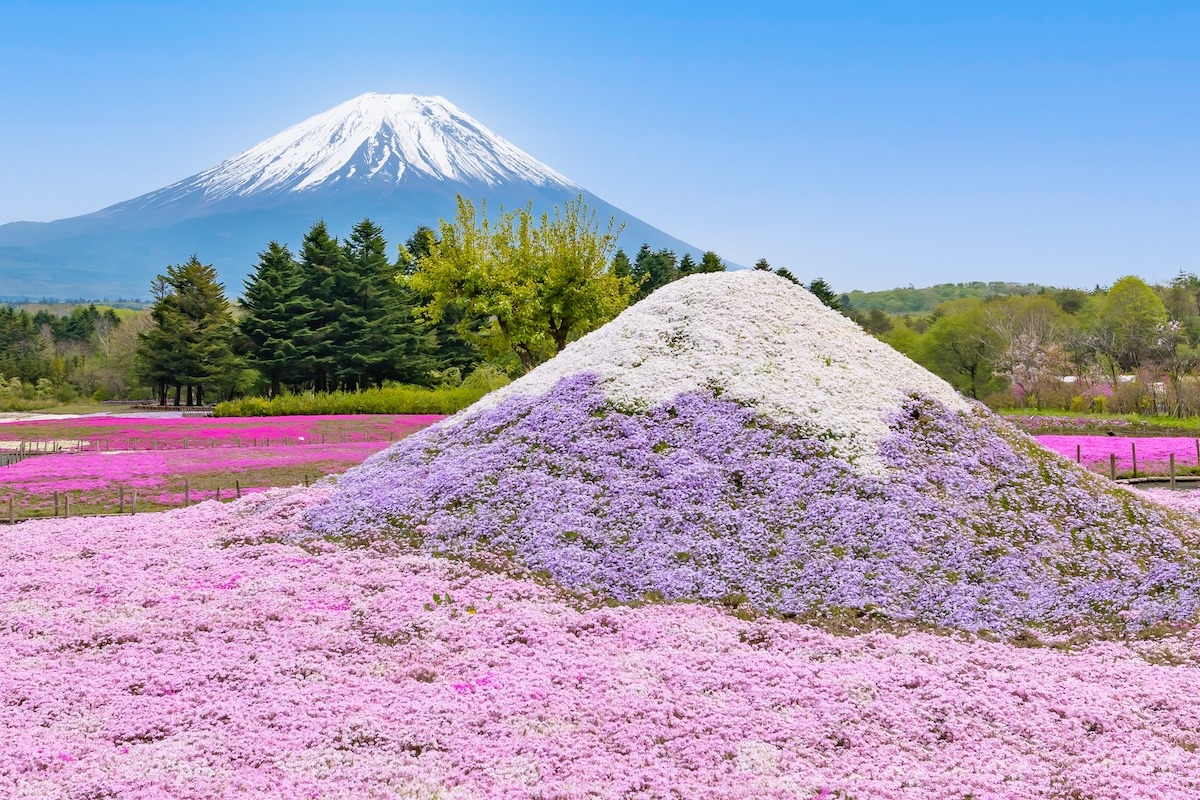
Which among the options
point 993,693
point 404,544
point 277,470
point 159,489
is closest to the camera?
point 993,693

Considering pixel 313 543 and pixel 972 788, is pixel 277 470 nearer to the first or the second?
pixel 313 543

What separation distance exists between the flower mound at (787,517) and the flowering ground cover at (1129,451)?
29.8 ft

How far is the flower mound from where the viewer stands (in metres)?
10.7

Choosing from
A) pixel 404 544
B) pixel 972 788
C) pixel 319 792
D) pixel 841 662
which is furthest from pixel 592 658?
pixel 404 544

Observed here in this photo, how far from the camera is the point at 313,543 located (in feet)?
43.0

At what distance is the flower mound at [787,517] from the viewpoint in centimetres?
1066

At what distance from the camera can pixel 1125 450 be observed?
2539 cm

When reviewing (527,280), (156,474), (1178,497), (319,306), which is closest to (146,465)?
(156,474)

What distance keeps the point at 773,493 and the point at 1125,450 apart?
18332mm

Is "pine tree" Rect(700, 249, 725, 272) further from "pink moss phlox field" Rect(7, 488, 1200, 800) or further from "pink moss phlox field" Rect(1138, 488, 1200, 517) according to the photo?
"pink moss phlox field" Rect(7, 488, 1200, 800)

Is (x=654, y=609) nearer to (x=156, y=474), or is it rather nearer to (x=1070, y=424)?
(x=156, y=474)

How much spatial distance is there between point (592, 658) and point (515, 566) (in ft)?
9.91

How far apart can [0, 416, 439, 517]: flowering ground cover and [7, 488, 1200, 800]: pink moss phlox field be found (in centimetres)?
867

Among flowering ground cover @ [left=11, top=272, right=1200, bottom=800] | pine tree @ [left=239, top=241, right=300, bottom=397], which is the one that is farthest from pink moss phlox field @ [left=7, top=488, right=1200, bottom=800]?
pine tree @ [left=239, top=241, right=300, bottom=397]
